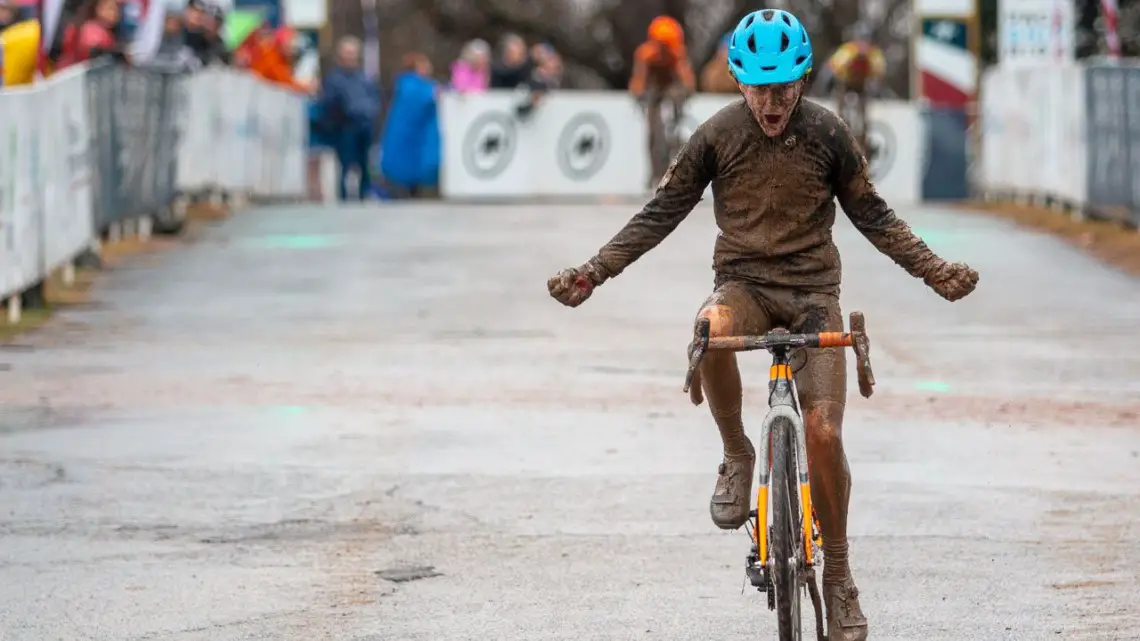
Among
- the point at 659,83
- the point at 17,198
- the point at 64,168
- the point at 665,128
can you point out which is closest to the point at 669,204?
the point at 17,198

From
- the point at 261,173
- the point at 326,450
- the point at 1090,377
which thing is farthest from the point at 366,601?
the point at 261,173

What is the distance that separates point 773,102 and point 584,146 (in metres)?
23.4

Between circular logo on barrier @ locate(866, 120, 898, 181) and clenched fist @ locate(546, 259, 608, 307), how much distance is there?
77.8 feet

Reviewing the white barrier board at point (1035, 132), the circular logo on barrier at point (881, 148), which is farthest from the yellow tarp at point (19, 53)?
the circular logo on barrier at point (881, 148)

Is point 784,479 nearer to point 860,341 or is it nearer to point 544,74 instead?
point 860,341

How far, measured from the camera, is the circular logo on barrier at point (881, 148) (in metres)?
30.4

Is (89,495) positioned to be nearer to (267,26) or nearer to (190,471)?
(190,471)

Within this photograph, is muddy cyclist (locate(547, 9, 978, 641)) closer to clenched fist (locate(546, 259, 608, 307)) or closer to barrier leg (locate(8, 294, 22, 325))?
clenched fist (locate(546, 259, 608, 307))

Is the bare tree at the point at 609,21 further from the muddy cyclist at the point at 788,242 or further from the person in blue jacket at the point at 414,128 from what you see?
the muddy cyclist at the point at 788,242

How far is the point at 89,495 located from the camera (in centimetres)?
949

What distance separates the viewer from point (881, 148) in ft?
100

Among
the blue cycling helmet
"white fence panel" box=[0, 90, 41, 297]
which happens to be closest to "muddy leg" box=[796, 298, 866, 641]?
the blue cycling helmet

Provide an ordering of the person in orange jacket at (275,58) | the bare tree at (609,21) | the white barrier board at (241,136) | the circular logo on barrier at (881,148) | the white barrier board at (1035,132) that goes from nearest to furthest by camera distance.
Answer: the white barrier board at (1035,132)
the white barrier board at (241,136)
the person in orange jacket at (275,58)
the circular logo on barrier at (881,148)
the bare tree at (609,21)

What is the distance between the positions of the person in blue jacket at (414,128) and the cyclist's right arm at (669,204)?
73.5 ft
